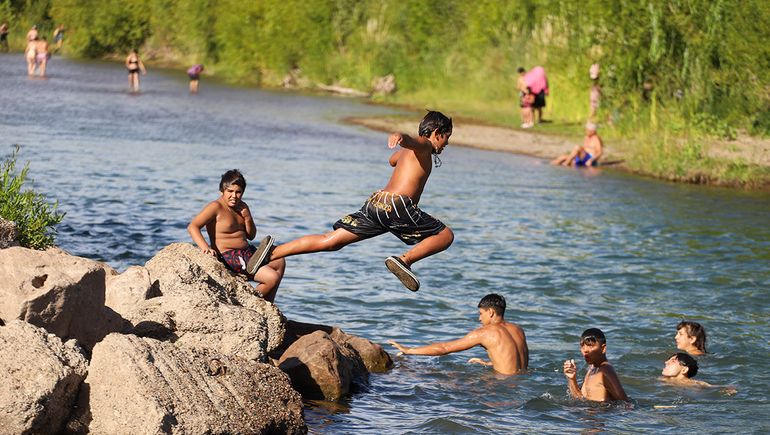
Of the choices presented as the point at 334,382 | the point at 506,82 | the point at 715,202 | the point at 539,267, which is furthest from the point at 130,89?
A: the point at 334,382

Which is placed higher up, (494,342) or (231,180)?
(231,180)

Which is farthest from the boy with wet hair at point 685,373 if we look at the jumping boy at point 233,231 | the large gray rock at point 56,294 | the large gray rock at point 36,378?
the large gray rock at point 36,378

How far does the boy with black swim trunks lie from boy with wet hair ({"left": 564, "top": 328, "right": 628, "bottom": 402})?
1.97 meters

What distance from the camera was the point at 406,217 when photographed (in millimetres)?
9641

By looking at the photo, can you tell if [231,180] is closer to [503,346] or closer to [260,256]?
[260,256]

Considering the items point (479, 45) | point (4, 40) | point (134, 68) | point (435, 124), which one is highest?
point (479, 45)

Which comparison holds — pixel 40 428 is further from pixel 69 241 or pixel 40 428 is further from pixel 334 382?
pixel 69 241

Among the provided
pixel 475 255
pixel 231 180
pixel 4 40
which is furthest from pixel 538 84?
pixel 4 40

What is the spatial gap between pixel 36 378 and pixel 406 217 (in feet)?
10.8

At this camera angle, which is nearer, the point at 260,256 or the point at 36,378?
the point at 36,378

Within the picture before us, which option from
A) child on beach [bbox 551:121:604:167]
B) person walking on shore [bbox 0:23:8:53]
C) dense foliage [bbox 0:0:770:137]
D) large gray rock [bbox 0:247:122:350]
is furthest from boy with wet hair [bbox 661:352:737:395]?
person walking on shore [bbox 0:23:8:53]

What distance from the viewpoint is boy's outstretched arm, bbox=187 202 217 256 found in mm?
10188

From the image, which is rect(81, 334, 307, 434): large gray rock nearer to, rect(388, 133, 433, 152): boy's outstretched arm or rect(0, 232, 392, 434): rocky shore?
rect(0, 232, 392, 434): rocky shore

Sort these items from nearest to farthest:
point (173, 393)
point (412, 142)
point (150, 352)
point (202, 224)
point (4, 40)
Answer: point (173, 393)
point (150, 352)
point (412, 142)
point (202, 224)
point (4, 40)
